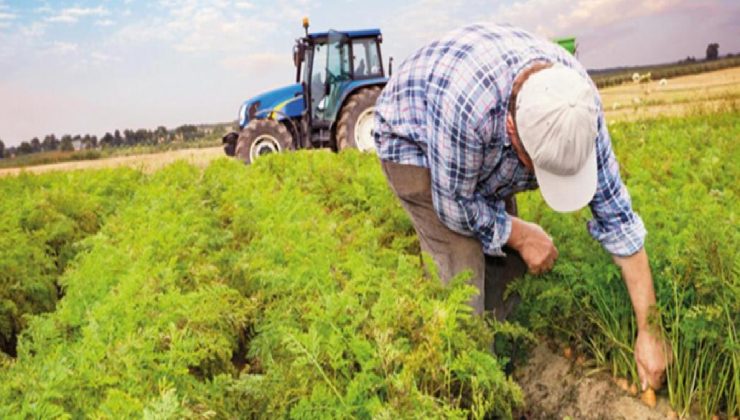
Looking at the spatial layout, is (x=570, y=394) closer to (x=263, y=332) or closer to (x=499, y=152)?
(x=499, y=152)

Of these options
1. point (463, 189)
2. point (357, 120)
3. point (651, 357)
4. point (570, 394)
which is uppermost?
point (357, 120)

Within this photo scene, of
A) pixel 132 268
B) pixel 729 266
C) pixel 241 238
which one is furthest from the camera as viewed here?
pixel 241 238

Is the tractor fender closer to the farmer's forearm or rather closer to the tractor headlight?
the tractor headlight

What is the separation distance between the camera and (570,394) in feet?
13.6

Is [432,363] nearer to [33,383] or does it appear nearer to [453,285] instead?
[453,285]

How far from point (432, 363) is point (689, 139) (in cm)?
736

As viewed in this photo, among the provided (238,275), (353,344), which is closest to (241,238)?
(238,275)

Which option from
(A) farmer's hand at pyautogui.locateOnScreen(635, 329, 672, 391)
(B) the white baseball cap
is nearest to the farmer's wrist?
(A) farmer's hand at pyautogui.locateOnScreen(635, 329, 672, 391)

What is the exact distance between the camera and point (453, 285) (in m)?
3.62

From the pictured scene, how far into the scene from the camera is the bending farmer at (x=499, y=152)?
2.97 metres

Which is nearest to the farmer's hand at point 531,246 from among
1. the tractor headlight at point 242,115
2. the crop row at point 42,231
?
the crop row at point 42,231

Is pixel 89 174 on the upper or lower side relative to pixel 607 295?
upper

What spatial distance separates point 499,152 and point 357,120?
395 inches

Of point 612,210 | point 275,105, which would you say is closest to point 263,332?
point 612,210
